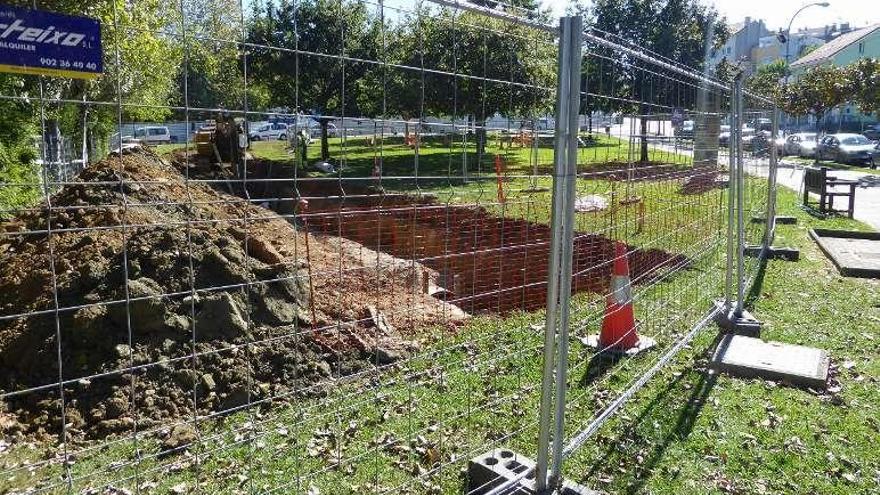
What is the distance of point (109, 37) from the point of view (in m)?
3.71

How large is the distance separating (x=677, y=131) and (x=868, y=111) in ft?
125

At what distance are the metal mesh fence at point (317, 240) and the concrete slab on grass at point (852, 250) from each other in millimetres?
3126

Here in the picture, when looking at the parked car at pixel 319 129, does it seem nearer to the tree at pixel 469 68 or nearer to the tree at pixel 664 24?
the tree at pixel 469 68

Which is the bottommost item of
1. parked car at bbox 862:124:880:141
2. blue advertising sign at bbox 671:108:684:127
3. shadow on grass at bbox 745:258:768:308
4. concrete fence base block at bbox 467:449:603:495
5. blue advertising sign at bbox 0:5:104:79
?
concrete fence base block at bbox 467:449:603:495

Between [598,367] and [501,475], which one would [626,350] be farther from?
[501,475]

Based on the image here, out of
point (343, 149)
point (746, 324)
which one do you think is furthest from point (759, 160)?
point (343, 149)

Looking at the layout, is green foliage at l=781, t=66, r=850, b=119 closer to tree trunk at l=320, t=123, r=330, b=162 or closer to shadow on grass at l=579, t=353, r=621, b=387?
shadow on grass at l=579, t=353, r=621, b=387

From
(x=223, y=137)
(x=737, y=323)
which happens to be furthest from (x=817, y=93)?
(x=223, y=137)

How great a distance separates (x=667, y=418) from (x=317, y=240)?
4557 millimetres

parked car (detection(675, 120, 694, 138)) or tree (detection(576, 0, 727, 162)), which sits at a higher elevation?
tree (detection(576, 0, 727, 162))

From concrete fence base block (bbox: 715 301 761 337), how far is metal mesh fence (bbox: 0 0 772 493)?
0.67ft

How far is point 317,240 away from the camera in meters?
7.81

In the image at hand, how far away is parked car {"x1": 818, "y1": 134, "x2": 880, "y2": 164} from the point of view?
3344 centimetres

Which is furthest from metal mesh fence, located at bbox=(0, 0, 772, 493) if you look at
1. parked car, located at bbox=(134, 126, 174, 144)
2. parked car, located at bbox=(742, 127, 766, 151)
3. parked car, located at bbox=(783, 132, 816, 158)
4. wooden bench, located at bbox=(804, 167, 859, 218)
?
parked car, located at bbox=(783, 132, 816, 158)
